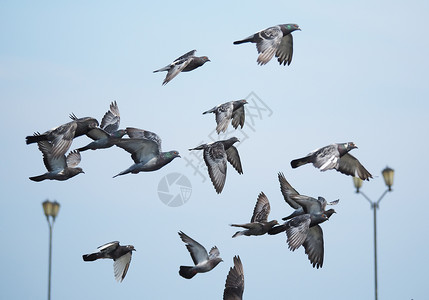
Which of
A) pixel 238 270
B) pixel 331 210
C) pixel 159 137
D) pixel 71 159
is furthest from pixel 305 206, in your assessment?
pixel 71 159

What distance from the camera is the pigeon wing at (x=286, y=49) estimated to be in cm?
2603

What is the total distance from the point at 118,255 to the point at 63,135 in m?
3.04

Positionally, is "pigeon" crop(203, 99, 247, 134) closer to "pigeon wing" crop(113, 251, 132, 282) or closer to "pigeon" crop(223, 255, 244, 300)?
"pigeon" crop(223, 255, 244, 300)

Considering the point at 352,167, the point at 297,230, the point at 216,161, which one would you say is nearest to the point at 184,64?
the point at 216,161

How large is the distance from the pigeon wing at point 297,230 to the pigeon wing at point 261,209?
2155 millimetres

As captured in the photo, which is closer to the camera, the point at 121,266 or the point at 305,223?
the point at 305,223

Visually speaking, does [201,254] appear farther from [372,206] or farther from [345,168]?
[372,206]

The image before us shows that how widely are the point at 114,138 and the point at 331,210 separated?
17.4 ft

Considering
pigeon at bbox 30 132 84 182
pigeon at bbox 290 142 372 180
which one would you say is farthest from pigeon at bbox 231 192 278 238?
pigeon at bbox 30 132 84 182

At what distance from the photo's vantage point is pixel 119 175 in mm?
23281

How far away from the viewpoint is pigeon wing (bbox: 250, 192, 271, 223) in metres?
24.9

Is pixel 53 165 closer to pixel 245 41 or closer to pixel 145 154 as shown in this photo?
pixel 145 154

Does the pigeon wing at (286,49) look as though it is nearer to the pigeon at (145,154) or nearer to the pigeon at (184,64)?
the pigeon at (184,64)

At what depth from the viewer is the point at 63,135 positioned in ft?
74.7
